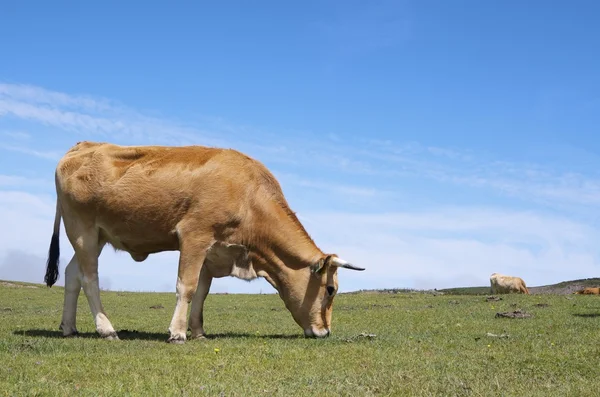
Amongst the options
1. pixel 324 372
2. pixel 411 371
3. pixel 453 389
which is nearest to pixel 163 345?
pixel 324 372

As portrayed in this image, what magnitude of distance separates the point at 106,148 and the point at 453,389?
A: 32.3ft

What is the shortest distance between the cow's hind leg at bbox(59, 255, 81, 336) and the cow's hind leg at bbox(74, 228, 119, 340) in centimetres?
49

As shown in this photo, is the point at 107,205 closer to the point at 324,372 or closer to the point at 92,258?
the point at 92,258

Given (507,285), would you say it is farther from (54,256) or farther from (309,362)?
(309,362)

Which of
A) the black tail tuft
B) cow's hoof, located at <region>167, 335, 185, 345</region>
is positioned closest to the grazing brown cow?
cow's hoof, located at <region>167, 335, 185, 345</region>

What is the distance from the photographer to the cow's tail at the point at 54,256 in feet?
53.2

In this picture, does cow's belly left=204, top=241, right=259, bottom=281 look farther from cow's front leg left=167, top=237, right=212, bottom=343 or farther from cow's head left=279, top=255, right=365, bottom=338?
cow's head left=279, top=255, right=365, bottom=338

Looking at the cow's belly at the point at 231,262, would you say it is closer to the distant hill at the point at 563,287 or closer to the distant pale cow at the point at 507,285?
the distant pale cow at the point at 507,285

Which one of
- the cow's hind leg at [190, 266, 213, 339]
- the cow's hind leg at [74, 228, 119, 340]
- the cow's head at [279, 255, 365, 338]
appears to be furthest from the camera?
the cow's hind leg at [190, 266, 213, 339]

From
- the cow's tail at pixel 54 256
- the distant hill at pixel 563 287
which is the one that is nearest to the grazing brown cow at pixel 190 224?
the cow's tail at pixel 54 256

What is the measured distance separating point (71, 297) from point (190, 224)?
3541mm

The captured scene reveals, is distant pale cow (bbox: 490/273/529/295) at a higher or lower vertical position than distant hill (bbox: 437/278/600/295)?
lower

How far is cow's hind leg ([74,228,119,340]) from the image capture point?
14422 mm

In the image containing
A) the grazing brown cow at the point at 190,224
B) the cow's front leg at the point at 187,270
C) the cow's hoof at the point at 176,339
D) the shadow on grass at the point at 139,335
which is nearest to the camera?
the cow's hoof at the point at 176,339
